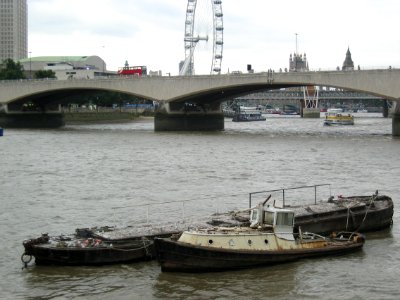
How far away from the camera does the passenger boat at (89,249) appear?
1714 centimetres

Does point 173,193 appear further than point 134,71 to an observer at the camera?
No

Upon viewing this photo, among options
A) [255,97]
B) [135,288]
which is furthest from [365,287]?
[255,97]

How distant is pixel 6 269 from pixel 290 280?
6.82 metres

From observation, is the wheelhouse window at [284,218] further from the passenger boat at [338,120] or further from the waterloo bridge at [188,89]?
the passenger boat at [338,120]

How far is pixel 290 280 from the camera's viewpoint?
54.7ft

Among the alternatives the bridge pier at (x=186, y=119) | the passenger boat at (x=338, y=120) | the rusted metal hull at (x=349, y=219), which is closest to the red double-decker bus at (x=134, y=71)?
the passenger boat at (x=338, y=120)

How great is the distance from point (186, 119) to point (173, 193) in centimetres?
5273

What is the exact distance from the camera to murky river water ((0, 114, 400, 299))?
16.0 meters

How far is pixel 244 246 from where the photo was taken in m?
17.2

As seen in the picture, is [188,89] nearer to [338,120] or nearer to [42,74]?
[338,120]

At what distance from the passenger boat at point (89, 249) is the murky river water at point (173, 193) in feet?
0.73

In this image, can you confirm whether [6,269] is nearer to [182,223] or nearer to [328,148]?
[182,223]

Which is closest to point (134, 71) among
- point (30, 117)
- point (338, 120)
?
point (30, 117)

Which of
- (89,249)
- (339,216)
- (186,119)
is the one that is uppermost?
(186,119)
